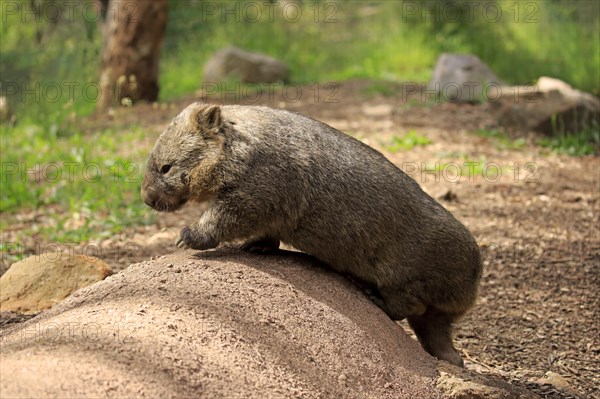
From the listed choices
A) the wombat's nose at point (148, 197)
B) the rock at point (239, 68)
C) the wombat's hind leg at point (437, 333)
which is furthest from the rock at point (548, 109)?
the wombat's nose at point (148, 197)

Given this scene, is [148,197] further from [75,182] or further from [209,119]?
[75,182]

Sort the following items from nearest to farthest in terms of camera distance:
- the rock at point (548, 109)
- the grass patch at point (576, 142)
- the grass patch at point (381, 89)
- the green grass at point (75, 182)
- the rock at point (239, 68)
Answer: the green grass at point (75, 182) < the grass patch at point (576, 142) < the rock at point (548, 109) < the grass patch at point (381, 89) < the rock at point (239, 68)

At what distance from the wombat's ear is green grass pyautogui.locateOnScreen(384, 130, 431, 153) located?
5147 mm

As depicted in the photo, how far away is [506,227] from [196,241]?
3892 mm

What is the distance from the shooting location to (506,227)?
7.28m

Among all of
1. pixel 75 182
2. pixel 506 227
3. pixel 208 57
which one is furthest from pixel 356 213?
pixel 208 57

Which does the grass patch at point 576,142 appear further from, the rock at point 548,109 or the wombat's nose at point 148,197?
the wombat's nose at point 148,197

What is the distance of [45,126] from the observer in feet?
32.8

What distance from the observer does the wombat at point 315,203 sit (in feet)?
13.8

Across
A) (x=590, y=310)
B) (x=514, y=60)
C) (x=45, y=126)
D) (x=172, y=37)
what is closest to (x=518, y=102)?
(x=514, y=60)

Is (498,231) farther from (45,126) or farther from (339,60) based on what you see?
(339,60)

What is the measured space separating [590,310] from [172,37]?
12.4 metres

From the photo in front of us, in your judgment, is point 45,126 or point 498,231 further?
point 45,126

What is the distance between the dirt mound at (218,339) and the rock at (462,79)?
8232 millimetres
